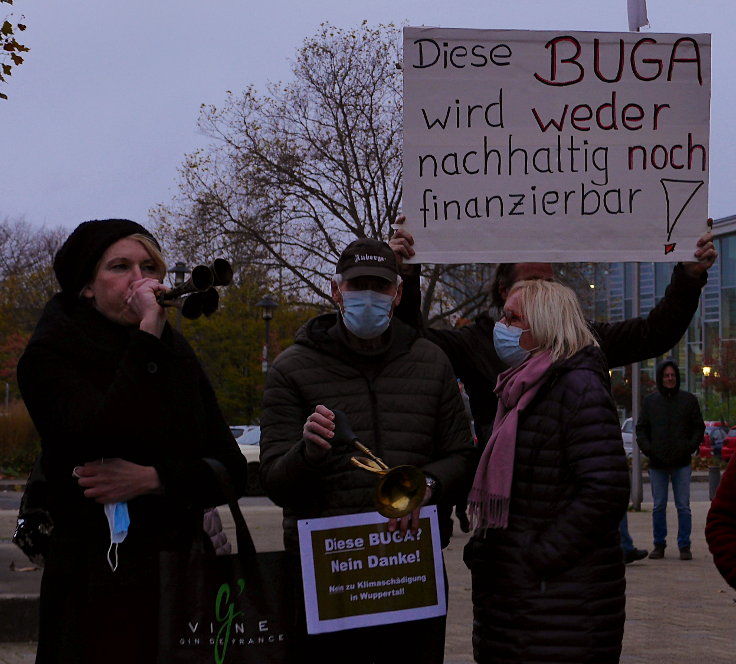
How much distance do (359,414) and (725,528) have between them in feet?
4.10

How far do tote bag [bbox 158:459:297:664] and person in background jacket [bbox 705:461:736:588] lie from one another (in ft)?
3.81

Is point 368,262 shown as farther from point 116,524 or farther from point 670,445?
point 670,445

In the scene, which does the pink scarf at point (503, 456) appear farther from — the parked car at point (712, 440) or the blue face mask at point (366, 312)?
Result: the parked car at point (712, 440)

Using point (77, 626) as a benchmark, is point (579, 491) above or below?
above

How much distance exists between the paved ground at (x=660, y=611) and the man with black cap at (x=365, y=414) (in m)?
3.23

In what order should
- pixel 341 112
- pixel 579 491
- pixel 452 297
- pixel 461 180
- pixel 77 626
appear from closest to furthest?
pixel 77 626 < pixel 579 491 < pixel 461 180 < pixel 341 112 < pixel 452 297

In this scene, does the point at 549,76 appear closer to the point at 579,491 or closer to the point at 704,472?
the point at 579,491

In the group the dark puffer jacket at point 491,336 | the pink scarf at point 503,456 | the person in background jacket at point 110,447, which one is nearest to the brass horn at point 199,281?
the person in background jacket at point 110,447

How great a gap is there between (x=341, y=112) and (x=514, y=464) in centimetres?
3003

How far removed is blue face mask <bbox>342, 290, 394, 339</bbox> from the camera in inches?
164

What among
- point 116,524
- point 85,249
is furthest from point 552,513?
point 85,249

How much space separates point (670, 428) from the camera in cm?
1304

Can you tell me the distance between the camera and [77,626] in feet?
11.2

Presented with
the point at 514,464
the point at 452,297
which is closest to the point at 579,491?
the point at 514,464
